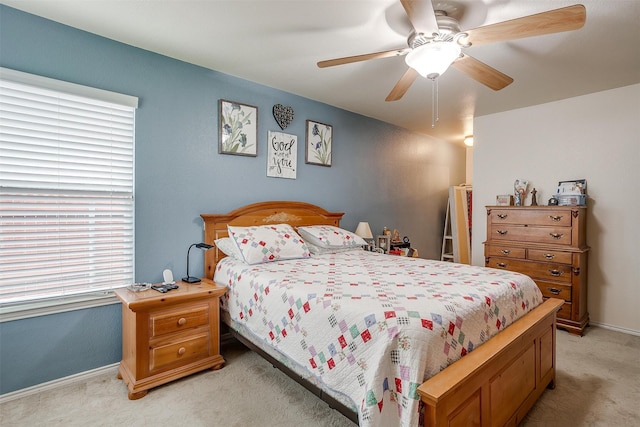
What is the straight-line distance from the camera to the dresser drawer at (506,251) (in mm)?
3523

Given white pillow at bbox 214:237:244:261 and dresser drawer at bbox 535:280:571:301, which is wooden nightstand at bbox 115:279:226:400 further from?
dresser drawer at bbox 535:280:571:301

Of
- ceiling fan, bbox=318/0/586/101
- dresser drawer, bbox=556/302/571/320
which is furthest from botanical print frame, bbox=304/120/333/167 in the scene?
dresser drawer, bbox=556/302/571/320

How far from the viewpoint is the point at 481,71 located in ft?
6.96

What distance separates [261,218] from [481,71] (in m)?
2.21

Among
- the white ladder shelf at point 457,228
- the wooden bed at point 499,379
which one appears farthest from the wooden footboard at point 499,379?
the white ladder shelf at point 457,228

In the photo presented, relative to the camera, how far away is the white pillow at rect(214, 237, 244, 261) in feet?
8.87

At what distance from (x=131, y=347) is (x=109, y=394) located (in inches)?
12.8

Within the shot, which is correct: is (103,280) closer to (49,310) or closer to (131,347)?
(49,310)

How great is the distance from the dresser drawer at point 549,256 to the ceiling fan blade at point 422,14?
8.96ft

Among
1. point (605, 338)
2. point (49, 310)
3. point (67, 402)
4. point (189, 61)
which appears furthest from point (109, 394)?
point (605, 338)

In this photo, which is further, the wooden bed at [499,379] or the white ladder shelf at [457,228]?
the white ladder shelf at [457,228]

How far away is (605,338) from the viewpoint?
310 centimetres

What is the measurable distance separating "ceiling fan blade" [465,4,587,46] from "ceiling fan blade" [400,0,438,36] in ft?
0.75

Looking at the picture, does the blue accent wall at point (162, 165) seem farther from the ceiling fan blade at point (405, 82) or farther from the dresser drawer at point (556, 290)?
the dresser drawer at point (556, 290)
